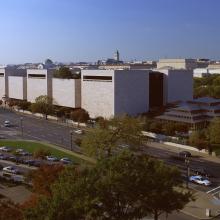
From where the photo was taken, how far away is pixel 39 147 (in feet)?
165

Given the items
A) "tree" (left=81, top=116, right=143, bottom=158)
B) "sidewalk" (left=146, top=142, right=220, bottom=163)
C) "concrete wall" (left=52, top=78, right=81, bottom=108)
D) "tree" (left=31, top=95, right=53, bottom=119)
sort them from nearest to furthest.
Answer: "tree" (left=81, top=116, right=143, bottom=158) < "sidewalk" (left=146, top=142, right=220, bottom=163) < "tree" (left=31, top=95, right=53, bottom=119) < "concrete wall" (left=52, top=78, right=81, bottom=108)

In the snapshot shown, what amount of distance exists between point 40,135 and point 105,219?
39.8 m

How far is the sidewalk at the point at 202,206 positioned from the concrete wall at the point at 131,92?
116 feet

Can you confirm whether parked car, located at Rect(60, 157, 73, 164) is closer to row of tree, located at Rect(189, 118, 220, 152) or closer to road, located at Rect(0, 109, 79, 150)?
road, located at Rect(0, 109, 79, 150)

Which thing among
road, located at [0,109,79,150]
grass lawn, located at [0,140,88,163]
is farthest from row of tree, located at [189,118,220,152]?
road, located at [0,109,79,150]

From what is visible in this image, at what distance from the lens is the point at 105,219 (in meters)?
19.7

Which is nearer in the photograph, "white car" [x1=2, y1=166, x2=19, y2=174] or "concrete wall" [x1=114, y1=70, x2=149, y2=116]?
"white car" [x1=2, y1=166, x2=19, y2=174]

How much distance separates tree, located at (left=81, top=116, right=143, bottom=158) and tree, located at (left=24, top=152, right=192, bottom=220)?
723 inches

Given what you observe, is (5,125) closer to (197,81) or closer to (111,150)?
(111,150)

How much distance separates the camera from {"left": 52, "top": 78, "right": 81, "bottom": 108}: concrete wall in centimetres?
7719

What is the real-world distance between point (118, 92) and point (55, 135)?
14.6m

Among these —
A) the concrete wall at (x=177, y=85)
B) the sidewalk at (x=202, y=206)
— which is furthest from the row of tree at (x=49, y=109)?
the sidewalk at (x=202, y=206)

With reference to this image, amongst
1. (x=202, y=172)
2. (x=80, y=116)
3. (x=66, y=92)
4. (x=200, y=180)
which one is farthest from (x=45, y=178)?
(x=66, y=92)

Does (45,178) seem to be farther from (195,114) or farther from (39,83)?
(39,83)
